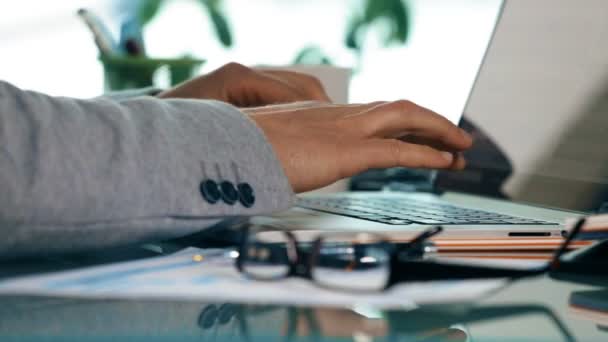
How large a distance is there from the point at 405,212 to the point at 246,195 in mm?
275

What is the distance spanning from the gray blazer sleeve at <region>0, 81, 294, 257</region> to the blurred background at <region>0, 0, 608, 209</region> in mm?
445

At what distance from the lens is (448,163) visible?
743 mm

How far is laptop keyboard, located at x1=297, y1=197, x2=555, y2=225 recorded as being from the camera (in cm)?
65

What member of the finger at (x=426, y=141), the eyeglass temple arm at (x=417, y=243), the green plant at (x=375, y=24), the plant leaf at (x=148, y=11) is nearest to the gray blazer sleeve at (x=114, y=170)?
the eyeglass temple arm at (x=417, y=243)

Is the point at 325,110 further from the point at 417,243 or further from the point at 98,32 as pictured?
the point at 98,32

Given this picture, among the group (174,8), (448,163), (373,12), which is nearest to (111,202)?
(448,163)

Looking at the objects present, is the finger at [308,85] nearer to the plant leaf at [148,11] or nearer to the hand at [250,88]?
the hand at [250,88]

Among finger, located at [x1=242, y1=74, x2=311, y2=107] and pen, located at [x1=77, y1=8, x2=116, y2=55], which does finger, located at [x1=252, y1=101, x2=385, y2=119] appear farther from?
pen, located at [x1=77, y1=8, x2=116, y2=55]

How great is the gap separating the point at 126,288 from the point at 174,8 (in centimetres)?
184

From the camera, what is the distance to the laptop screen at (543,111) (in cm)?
82

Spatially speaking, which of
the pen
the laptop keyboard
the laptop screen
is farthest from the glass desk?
the pen

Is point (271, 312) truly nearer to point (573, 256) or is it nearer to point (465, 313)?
point (465, 313)

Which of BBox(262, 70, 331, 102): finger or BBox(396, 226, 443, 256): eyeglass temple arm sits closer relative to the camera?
BBox(396, 226, 443, 256): eyeglass temple arm

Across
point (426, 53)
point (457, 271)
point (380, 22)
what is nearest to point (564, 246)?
point (457, 271)
